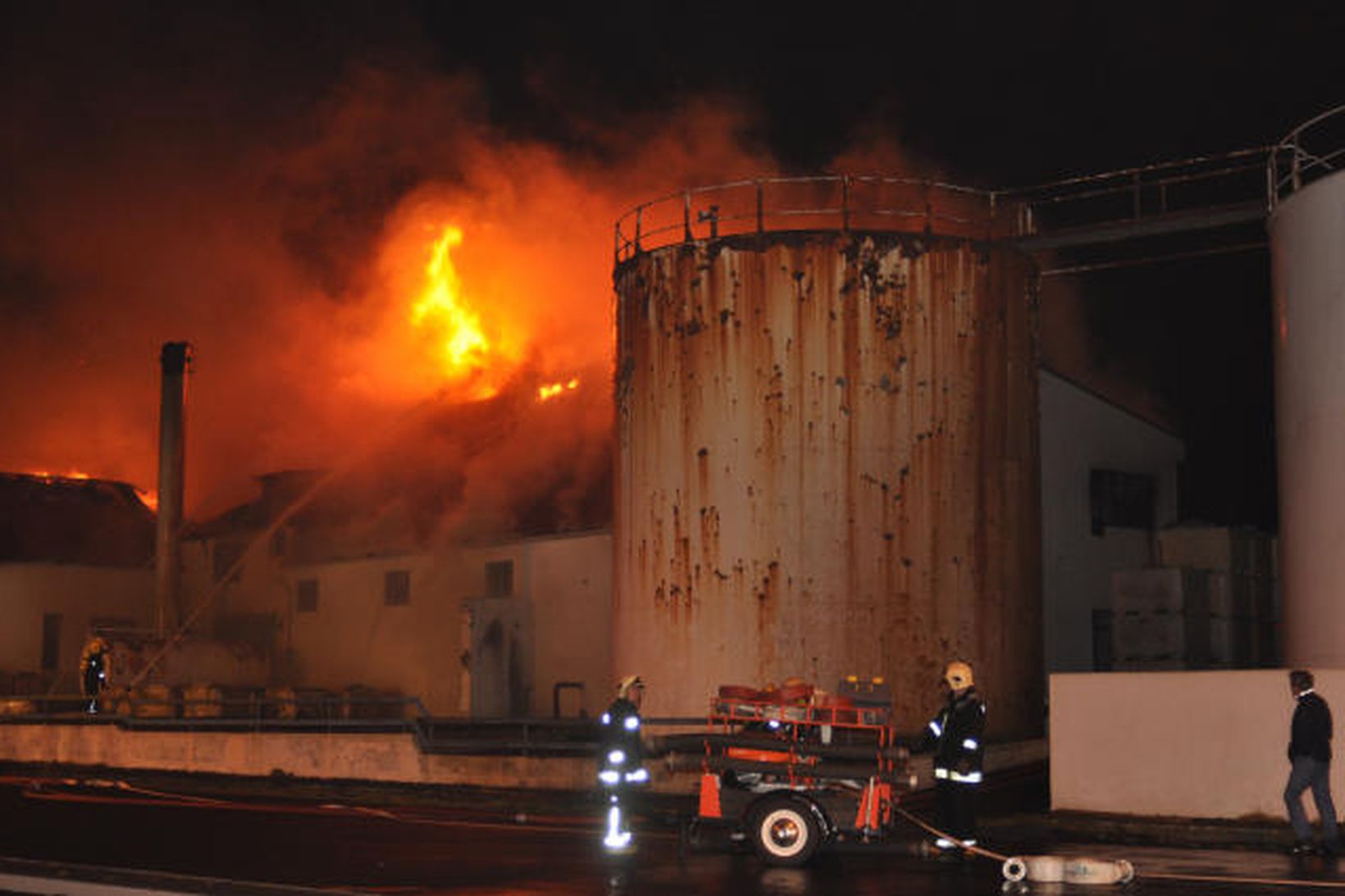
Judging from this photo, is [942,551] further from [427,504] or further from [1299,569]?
[427,504]

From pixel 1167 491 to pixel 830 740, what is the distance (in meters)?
19.1

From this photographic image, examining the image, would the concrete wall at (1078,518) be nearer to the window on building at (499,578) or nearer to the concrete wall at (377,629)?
the window on building at (499,578)

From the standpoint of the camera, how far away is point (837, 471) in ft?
73.2

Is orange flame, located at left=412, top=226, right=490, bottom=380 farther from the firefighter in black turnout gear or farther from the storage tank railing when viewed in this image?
the firefighter in black turnout gear

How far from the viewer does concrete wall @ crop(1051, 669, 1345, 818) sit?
15.5m

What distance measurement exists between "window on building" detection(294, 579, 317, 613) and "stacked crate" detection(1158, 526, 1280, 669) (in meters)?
20.5

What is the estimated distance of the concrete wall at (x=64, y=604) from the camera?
42.8 metres

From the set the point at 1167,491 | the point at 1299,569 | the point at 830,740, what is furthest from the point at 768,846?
the point at 1167,491

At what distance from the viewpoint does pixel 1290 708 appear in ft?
50.4

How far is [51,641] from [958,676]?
36.0 m

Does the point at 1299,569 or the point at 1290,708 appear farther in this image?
the point at 1299,569

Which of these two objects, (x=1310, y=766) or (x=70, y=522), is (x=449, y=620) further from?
(x=70, y=522)

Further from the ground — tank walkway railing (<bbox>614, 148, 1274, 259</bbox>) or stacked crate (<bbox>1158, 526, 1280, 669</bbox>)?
tank walkway railing (<bbox>614, 148, 1274, 259</bbox>)

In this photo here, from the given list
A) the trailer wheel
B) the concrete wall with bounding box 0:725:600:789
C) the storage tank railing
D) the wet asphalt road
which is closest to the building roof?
the concrete wall with bounding box 0:725:600:789
